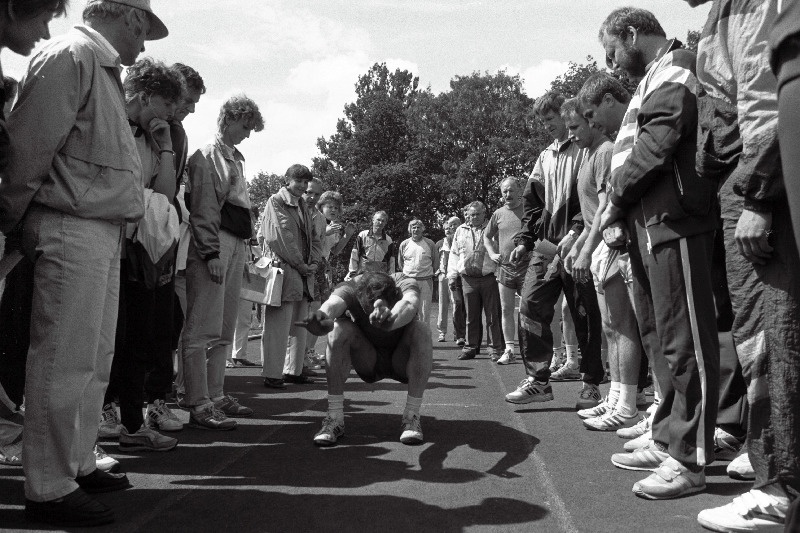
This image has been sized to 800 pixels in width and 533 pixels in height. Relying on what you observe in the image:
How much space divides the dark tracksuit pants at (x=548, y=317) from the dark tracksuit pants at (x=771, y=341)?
3.16 m

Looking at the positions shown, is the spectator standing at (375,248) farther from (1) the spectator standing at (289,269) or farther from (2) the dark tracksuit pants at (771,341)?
(2) the dark tracksuit pants at (771,341)

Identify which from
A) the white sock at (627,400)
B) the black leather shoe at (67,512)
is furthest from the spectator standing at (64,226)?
the white sock at (627,400)

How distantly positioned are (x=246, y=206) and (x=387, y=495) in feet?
9.98

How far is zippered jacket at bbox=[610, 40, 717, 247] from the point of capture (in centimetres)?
370

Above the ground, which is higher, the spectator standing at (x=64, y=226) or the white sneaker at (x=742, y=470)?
the spectator standing at (x=64, y=226)

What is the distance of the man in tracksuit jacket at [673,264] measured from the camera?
11.8ft

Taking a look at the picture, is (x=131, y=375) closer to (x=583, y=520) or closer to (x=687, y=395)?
(x=583, y=520)

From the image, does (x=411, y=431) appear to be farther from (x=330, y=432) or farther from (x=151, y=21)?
(x=151, y=21)

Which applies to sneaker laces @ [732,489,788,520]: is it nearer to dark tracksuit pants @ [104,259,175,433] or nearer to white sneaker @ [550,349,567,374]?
dark tracksuit pants @ [104,259,175,433]

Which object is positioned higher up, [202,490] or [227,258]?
[227,258]

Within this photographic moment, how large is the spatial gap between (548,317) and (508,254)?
3980 millimetres

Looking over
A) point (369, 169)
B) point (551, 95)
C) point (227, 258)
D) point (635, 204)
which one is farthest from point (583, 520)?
point (369, 169)

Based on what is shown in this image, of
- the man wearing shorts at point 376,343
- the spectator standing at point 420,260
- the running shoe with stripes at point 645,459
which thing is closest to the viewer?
the running shoe with stripes at point 645,459

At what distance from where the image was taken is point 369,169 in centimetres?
6091
